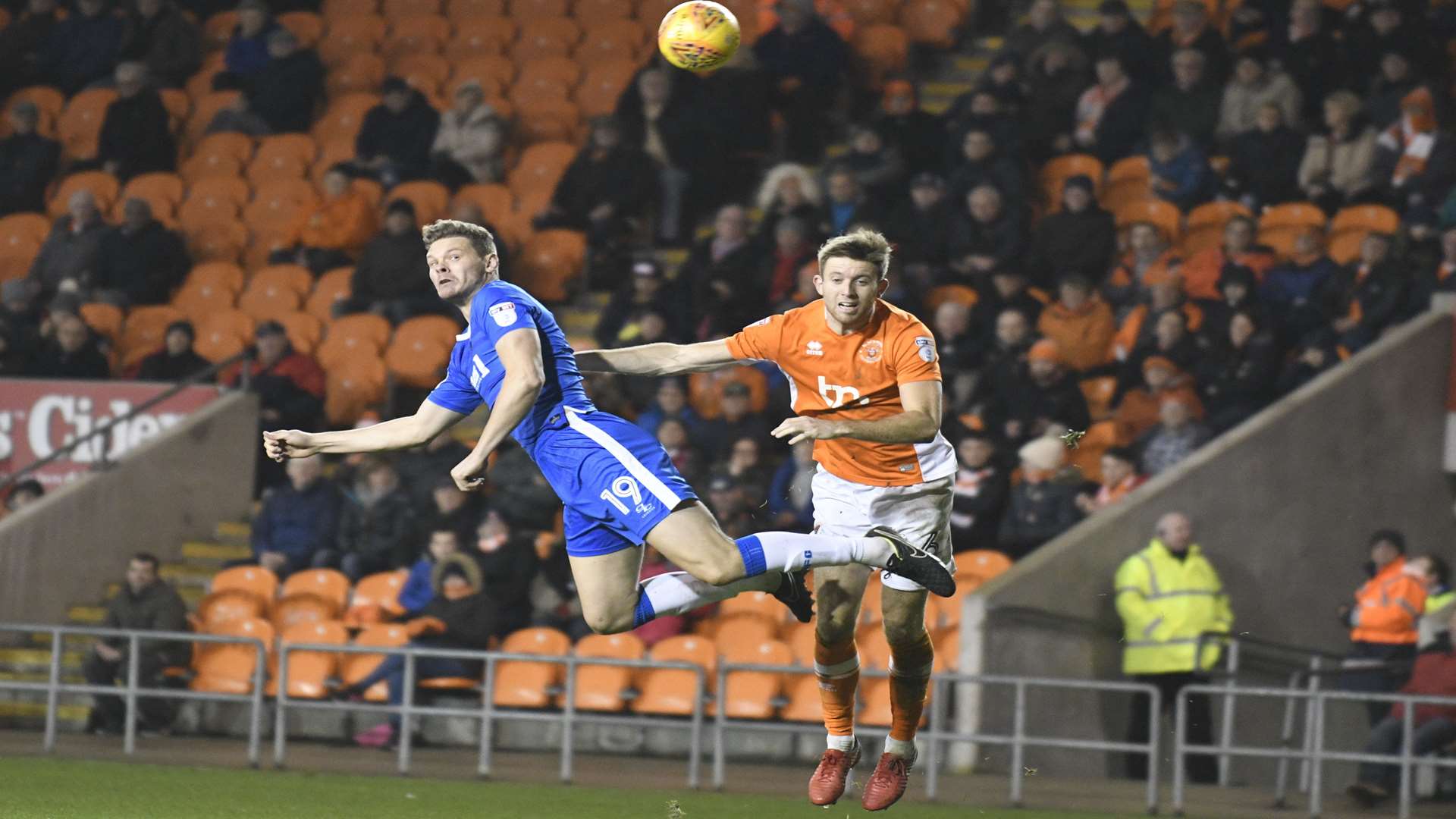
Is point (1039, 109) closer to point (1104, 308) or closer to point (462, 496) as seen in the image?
point (1104, 308)

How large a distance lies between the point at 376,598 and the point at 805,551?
21.5ft

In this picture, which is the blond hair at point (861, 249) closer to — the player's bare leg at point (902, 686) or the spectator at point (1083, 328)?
the player's bare leg at point (902, 686)

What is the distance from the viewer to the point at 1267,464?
40.3ft

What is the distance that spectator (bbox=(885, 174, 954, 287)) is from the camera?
45.0 feet

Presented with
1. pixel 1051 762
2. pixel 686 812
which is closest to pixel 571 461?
pixel 686 812

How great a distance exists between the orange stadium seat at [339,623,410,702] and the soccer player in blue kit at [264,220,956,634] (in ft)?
18.0

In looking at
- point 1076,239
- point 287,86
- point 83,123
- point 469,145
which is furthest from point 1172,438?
point 83,123

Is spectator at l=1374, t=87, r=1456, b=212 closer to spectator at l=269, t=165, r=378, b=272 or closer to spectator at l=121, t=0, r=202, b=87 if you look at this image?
spectator at l=269, t=165, r=378, b=272

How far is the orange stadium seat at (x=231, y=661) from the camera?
12953mm

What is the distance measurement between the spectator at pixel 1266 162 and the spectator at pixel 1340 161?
0.32 ft

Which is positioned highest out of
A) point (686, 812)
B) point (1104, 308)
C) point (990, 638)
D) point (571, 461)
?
point (1104, 308)

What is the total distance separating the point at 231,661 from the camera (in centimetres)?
1309

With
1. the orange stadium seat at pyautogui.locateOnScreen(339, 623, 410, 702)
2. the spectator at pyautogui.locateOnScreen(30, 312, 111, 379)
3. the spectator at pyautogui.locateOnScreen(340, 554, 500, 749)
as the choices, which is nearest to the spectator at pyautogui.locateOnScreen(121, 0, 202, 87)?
the spectator at pyautogui.locateOnScreen(30, 312, 111, 379)

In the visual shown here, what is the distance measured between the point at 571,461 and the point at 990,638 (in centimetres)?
501
